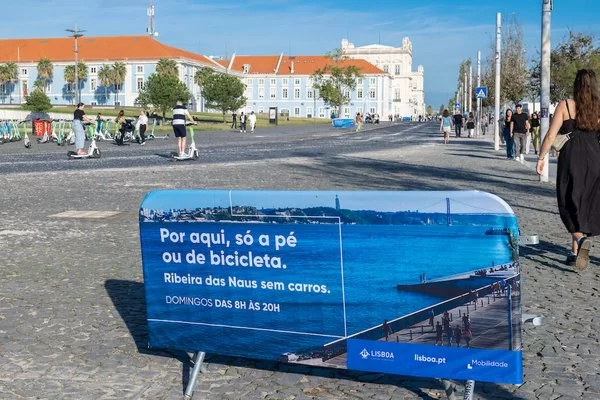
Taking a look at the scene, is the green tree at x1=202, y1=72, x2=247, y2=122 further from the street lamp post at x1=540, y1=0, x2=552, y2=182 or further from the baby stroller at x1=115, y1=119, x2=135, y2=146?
the street lamp post at x1=540, y1=0, x2=552, y2=182

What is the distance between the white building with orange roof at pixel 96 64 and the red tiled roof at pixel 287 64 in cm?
3019

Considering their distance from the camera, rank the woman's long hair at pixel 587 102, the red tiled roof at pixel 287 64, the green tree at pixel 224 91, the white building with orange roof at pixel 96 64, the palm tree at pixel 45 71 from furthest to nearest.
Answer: the red tiled roof at pixel 287 64 < the palm tree at pixel 45 71 < the white building with orange roof at pixel 96 64 < the green tree at pixel 224 91 < the woman's long hair at pixel 587 102

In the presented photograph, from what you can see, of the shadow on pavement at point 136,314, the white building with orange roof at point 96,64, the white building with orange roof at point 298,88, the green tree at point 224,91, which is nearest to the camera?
the shadow on pavement at point 136,314

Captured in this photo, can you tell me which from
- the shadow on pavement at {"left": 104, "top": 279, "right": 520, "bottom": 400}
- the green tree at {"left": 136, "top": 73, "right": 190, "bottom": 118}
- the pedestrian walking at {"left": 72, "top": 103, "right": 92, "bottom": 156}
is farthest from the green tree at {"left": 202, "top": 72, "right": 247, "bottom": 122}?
the shadow on pavement at {"left": 104, "top": 279, "right": 520, "bottom": 400}

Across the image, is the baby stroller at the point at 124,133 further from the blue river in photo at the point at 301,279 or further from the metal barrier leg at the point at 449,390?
the metal barrier leg at the point at 449,390

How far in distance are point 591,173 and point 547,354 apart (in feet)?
10.2

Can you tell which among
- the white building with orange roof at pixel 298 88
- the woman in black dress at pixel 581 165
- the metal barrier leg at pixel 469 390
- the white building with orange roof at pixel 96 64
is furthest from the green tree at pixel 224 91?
the metal barrier leg at pixel 469 390

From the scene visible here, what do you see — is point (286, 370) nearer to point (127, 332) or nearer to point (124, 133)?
point (127, 332)

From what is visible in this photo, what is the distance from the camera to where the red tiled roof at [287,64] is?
542 feet

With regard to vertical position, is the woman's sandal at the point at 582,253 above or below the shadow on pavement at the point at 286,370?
above

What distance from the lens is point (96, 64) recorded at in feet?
431

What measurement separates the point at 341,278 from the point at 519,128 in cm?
2271

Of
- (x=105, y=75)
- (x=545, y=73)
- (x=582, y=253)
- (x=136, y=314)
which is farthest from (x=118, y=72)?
(x=136, y=314)

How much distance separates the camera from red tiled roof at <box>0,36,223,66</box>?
129 meters
